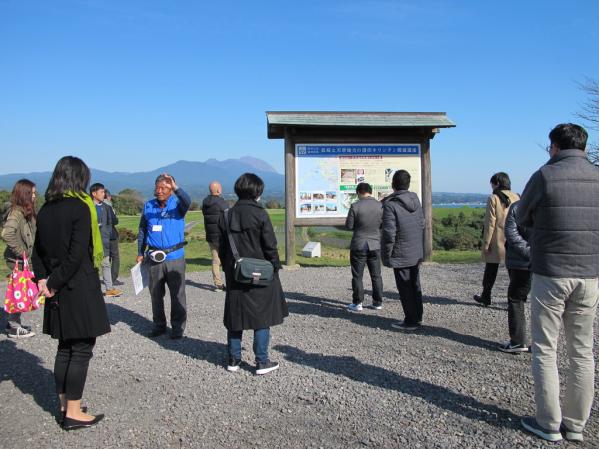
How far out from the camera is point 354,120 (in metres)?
10.4

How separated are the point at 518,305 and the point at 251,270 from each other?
281 centimetres

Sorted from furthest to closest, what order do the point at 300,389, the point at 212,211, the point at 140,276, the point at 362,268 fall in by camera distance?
1. the point at 212,211
2. the point at 362,268
3. the point at 140,276
4. the point at 300,389

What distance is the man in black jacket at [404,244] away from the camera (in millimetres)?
5824

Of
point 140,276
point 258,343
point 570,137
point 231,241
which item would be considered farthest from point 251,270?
point 570,137

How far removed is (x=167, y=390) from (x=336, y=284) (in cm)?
522

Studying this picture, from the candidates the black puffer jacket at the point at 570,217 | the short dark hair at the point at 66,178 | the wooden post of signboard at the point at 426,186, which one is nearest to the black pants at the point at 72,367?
the short dark hair at the point at 66,178

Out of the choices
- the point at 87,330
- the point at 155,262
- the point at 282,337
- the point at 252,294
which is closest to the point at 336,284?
the point at 282,337

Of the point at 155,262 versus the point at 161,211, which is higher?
the point at 161,211

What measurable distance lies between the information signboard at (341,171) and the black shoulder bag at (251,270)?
6196 millimetres

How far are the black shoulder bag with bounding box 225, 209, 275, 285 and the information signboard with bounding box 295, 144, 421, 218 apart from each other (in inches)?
244

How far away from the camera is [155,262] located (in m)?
5.68

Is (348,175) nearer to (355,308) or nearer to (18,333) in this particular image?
(355,308)

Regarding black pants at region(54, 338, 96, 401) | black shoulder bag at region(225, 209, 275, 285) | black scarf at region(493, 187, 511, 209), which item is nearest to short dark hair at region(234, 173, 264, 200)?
black shoulder bag at region(225, 209, 275, 285)

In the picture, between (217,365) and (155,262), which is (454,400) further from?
(155,262)
